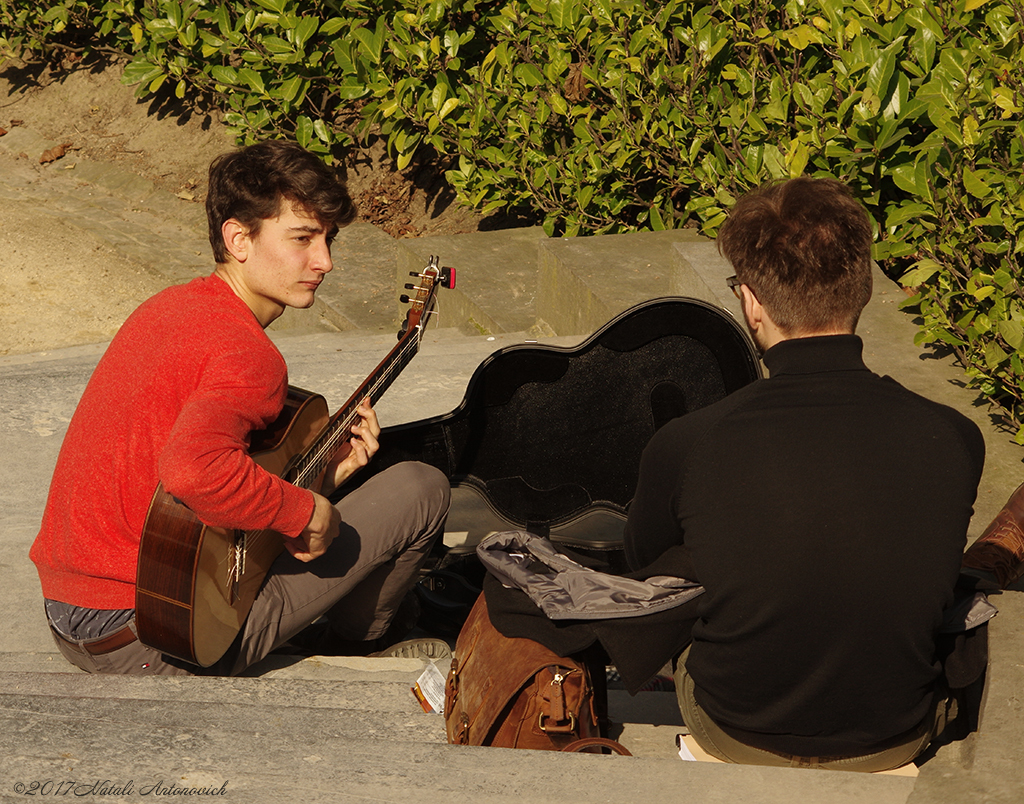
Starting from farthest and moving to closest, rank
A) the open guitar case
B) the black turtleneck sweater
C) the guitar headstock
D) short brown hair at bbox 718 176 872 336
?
1. the open guitar case
2. the guitar headstock
3. short brown hair at bbox 718 176 872 336
4. the black turtleneck sweater

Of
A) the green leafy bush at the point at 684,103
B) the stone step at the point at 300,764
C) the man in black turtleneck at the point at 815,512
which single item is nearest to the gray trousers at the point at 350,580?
the stone step at the point at 300,764

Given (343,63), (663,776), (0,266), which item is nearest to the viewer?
(663,776)

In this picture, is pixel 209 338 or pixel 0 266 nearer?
pixel 209 338

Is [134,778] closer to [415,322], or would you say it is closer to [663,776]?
[663,776]

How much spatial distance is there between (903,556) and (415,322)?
1783 millimetres

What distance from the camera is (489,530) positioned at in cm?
336

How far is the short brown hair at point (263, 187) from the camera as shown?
2.40m

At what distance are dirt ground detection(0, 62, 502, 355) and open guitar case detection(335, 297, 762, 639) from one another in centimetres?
331

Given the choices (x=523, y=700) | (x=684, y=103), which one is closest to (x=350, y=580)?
(x=523, y=700)

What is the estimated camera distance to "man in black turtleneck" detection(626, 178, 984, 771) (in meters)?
1.66

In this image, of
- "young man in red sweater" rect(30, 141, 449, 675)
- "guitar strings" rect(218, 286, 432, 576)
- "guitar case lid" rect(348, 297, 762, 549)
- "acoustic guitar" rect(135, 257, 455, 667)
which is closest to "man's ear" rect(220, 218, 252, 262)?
"young man in red sweater" rect(30, 141, 449, 675)

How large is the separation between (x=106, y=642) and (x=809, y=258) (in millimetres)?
1737

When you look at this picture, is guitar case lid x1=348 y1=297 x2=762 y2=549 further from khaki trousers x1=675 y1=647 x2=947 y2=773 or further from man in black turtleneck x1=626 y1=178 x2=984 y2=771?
man in black turtleneck x1=626 y1=178 x2=984 y2=771

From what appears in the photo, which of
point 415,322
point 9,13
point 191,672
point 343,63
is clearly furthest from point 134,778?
point 9,13
